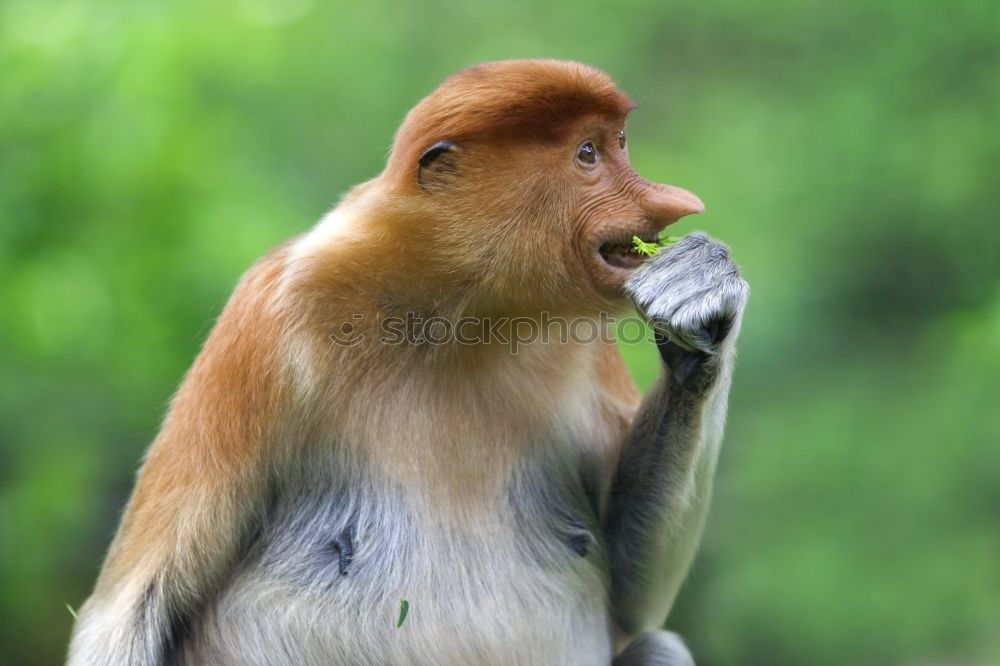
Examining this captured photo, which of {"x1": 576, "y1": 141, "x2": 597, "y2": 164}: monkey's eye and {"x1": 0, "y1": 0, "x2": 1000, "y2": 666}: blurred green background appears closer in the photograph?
{"x1": 576, "y1": 141, "x2": 597, "y2": 164}: monkey's eye

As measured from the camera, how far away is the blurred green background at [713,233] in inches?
138

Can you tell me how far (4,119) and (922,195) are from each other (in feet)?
10.3

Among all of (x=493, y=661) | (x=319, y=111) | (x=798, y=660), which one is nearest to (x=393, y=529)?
(x=493, y=661)

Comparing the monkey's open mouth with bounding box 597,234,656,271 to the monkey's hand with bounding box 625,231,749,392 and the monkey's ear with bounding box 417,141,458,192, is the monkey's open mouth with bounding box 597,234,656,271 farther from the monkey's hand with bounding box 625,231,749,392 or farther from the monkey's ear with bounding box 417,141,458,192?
the monkey's ear with bounding box 417,141,458,192

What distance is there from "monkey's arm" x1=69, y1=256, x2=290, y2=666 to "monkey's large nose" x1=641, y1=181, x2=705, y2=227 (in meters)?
0.77

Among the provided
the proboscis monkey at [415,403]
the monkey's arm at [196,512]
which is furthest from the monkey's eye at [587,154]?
the monkey's arm at [196,512]

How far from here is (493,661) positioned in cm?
220

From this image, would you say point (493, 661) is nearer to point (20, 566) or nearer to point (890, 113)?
point (20, 566)

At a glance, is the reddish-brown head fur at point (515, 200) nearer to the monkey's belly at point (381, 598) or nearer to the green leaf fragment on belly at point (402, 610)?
the monkey's belly at point (381, 598)

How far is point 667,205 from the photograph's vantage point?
2.13 meters

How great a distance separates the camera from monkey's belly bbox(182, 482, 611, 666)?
2166 mm

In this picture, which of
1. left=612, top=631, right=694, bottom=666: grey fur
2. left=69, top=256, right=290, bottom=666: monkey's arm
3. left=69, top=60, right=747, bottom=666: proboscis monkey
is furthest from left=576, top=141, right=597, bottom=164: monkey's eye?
left=612, top=631, right=694, bottom=666: grey fur

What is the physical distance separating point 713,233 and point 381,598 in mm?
1997

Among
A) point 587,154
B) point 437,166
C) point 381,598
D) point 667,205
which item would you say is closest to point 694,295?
point 667,205
